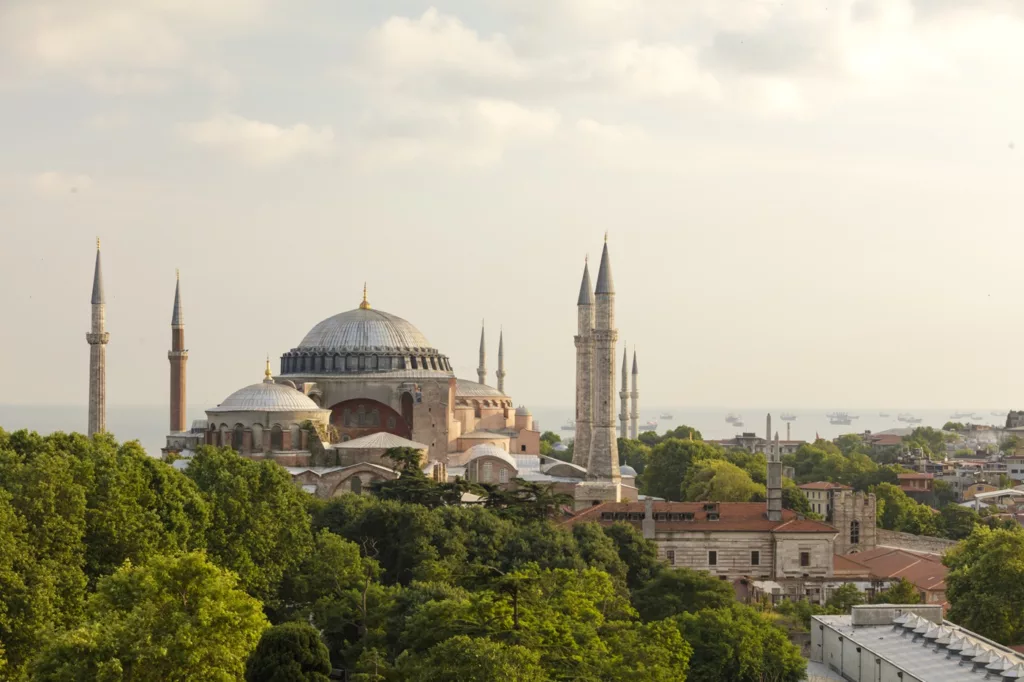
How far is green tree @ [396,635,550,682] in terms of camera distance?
80.0 feet

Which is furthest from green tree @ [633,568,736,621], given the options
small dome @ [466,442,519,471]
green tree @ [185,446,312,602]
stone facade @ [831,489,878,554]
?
small dome @ [466,442,519,471]

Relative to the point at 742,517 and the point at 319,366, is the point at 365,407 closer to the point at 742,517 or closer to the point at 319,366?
the point at 319,366

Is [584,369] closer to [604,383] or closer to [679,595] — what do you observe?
[604,383]

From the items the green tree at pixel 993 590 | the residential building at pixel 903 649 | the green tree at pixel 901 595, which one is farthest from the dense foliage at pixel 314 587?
the green tree at pixel 993 590

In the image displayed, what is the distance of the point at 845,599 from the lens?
4156 centimetres

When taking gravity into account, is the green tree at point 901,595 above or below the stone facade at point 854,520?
below

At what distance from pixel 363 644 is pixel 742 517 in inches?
746

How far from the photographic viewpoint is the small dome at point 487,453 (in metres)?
56.9

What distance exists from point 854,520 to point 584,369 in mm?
12649

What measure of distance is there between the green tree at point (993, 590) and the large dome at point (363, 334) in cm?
2496

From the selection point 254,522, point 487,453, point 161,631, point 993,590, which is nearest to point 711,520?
point 993,590

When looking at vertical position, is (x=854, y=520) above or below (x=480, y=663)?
above

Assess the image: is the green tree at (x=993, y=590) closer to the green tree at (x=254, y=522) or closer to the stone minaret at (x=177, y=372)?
the green tree at (x=254, y=522)

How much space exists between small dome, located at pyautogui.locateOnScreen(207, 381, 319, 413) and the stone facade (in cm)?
1670
